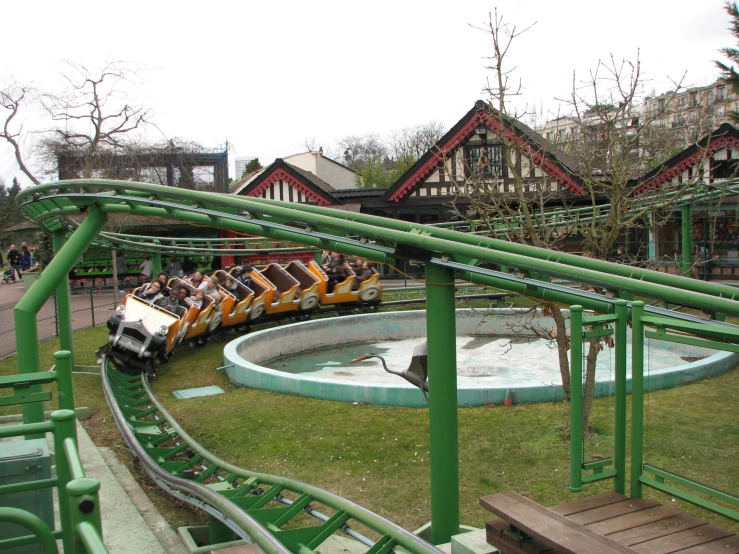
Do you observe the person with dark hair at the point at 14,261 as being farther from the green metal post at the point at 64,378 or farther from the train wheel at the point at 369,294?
the green metal post at the point at 64,378

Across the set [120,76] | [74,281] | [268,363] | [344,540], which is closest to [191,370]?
[268,363]

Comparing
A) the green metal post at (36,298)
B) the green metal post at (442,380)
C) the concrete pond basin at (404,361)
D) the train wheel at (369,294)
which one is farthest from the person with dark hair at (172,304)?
the green metal post at (442,380)

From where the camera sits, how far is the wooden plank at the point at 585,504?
3.53 m

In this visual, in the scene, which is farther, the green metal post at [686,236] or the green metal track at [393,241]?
the green metal post at [686,236]

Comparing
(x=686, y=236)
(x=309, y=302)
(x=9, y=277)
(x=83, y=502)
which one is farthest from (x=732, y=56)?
(x=9, y=277)

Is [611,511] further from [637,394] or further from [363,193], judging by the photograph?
[363,193]

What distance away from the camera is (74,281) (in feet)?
80.5

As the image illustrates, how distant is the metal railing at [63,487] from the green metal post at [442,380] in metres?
2.33

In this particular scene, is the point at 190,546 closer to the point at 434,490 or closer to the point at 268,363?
the point at 434,490

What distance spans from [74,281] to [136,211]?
19142 millimetres

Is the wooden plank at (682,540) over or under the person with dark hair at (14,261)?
under

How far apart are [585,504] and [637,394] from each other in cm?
71

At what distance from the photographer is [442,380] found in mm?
4750

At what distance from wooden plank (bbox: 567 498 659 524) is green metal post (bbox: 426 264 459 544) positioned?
4.21 ft
